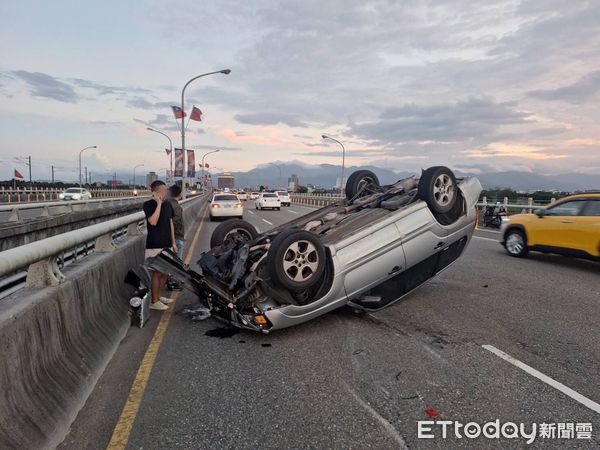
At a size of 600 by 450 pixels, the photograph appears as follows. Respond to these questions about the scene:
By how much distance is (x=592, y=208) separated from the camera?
9953mm

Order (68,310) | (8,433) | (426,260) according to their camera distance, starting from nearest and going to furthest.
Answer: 1. (8,433)
2. (68,310)
3. (426,260)

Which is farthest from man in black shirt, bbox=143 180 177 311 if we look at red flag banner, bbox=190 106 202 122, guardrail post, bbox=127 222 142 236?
red flag banner, bbox=190 106 202 122

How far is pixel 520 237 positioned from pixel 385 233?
7247 millimetres

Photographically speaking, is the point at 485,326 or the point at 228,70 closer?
the point at 485,326

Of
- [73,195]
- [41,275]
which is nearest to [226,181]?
[73,195]

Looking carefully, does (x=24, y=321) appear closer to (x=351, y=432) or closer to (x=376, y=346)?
(x=351, y=432)

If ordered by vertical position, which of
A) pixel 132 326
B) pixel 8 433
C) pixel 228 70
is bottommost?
pixel 132 326

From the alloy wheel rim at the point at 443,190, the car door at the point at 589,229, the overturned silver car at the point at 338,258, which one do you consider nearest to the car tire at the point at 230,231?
the overturned silver car at the point at 338,258

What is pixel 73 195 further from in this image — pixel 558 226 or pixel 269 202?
pixel 558 226

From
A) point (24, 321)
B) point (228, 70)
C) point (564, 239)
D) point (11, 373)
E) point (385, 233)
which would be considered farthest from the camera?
point (228, 70)

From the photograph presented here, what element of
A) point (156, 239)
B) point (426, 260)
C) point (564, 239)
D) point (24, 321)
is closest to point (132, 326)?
point (156, 239)

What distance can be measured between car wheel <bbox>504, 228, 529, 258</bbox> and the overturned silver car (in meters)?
5.24

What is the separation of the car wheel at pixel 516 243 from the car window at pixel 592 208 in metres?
1.65

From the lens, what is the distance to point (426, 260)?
6.38m
